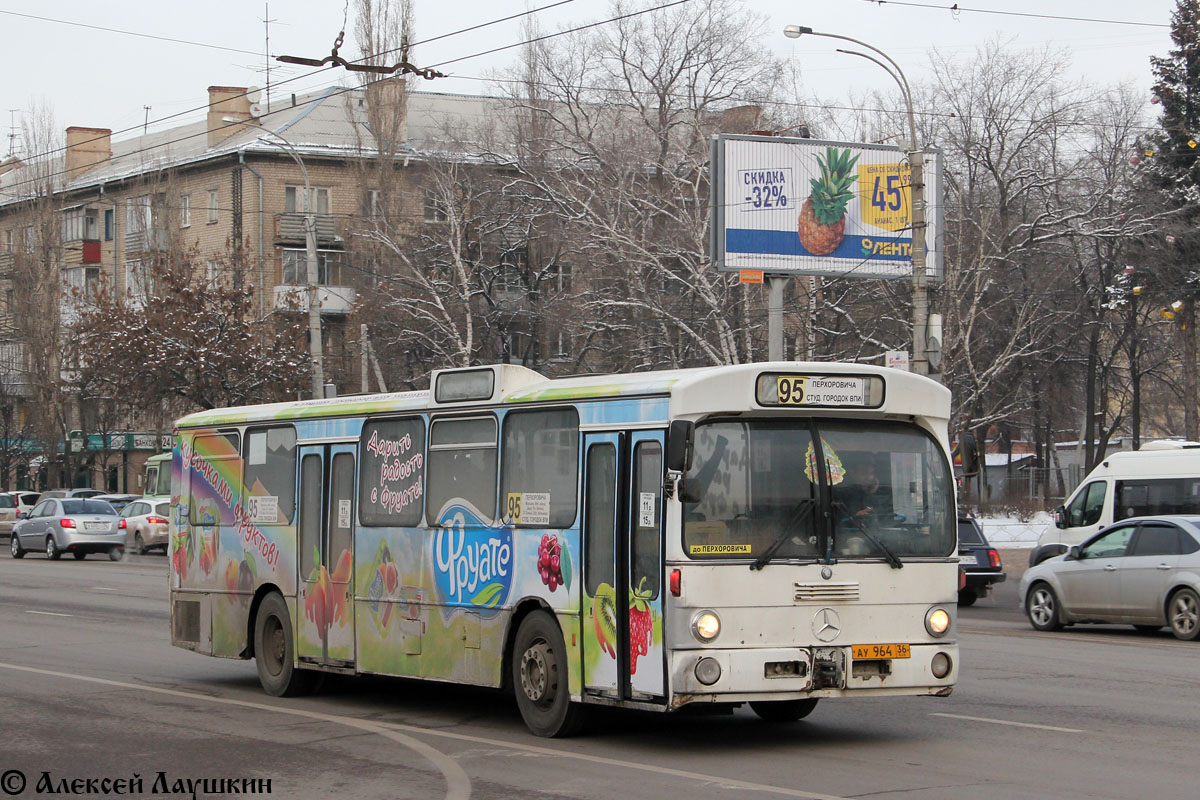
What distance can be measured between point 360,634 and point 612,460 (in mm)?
3515

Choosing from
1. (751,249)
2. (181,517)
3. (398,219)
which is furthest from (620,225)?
(181,517)

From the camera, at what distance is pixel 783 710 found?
11.5 meters

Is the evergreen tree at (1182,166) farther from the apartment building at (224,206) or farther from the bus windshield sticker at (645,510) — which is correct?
the bus windshield sticker at (645,510)

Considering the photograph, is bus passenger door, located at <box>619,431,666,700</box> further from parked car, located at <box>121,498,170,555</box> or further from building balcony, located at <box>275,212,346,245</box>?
building balcony, located at <box>275,212,346,245</box>

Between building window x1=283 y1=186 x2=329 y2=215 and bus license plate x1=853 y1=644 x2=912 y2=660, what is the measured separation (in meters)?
57.1

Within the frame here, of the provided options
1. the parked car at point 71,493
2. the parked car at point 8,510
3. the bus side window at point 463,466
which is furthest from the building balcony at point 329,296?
the bus side window at point 463,466

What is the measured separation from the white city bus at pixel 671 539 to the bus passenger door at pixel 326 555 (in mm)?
508

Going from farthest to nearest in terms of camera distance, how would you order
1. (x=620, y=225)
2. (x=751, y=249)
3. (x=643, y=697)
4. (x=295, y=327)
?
(x=295, y=327), (x=620, y=225), (x=751, y=249), (x=643, y=697)

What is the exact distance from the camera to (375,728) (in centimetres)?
1152

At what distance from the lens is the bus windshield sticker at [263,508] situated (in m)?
14.2

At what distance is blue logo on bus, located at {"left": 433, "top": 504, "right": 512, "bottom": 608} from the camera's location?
1138cm

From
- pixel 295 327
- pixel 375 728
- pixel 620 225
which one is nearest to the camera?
pixel 375 728

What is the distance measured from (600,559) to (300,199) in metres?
56.9

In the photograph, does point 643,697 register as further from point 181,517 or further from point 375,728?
point 181,517
